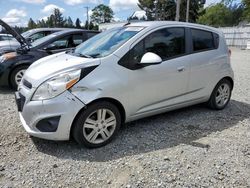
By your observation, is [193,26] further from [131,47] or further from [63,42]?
[63,42]

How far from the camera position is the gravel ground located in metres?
2.96

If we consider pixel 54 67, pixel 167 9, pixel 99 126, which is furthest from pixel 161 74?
pixel 167 9

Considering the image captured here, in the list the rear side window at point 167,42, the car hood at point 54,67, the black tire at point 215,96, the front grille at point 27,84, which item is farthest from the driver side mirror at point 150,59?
the black tire at point 215,96

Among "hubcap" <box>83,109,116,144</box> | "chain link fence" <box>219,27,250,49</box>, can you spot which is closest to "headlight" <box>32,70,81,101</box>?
"hubcap" <box>83,109,116,144</box>

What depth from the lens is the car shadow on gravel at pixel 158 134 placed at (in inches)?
139

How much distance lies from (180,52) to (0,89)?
185 inches

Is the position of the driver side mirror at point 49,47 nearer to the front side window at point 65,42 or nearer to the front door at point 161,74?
the front side window at point 65,42

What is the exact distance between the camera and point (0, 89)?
6.83 m

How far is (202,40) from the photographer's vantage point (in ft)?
15.8

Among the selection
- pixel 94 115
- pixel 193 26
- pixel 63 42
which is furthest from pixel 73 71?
pixel 63 42

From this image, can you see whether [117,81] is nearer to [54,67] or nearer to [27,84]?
[54,67]

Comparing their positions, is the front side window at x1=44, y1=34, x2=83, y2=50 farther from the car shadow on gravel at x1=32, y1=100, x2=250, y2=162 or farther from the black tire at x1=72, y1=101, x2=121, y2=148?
the black tire at x1=72, y1=101, x2=121, y2=148

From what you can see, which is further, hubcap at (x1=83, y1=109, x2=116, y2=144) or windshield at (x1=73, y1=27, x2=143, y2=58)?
windshield at (x1=73, y1=27, x2=143, y2=58)

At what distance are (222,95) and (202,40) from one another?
3.84 feet
